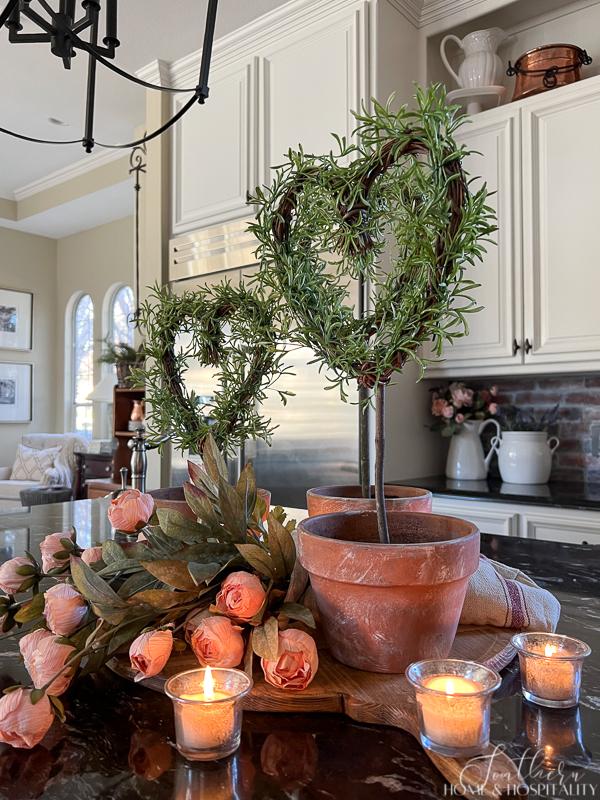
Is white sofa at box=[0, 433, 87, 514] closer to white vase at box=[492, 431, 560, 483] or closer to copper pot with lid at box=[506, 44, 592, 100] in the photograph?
white vase at box=[492, 431, 560, 483]

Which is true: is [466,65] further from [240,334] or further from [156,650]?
[156,650]

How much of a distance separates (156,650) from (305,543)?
5.8 inches

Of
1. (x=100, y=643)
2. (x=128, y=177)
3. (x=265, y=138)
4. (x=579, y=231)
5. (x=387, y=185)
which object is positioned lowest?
(x=100, y=643)

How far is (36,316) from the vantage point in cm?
670

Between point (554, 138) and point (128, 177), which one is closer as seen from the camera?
point (554, 138)

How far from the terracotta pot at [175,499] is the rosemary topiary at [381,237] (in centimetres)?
20

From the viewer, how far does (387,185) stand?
1.72 ft

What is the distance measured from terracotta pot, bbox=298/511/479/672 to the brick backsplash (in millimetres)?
2307

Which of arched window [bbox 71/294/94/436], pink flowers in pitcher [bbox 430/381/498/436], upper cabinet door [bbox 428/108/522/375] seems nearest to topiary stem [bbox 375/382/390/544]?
upper cabinet door [bbox 428/108/522/375]

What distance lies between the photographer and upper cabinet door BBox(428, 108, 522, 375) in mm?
2475

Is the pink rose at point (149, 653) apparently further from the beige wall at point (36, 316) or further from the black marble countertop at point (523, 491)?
the beige wall at point (36, 316)

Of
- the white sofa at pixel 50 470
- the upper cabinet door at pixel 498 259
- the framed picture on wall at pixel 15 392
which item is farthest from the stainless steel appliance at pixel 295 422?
the framed picture on wall at pixel 15 392

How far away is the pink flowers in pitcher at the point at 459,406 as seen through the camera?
267 centimetres

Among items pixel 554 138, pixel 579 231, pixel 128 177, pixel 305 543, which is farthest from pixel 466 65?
pixel 128 177
